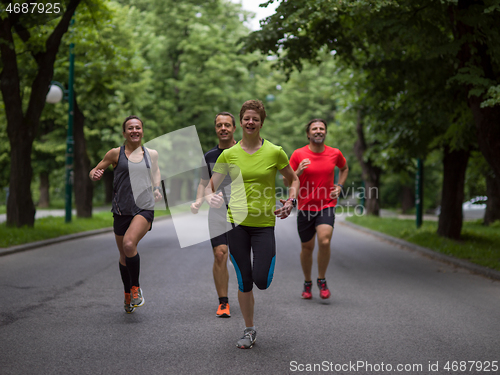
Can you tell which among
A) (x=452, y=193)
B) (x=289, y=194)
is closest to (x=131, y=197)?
(x=289, y=194)

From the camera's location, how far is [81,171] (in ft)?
62.5

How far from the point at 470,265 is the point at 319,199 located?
4.50 meters

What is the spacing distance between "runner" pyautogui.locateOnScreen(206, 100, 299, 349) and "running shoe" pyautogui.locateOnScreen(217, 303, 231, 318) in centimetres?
110

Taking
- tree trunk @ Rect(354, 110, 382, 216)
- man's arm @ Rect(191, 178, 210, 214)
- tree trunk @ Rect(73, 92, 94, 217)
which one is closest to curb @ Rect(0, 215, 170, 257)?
tree trunk @ Rect(73, 92, 94, 217)

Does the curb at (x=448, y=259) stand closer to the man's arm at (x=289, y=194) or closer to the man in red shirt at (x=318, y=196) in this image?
the man in red shirt at (x=318, y=196)

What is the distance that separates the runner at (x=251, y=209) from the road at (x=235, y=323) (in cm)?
56

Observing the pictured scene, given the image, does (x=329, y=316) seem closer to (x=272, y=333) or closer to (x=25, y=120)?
(x=272, y=333)

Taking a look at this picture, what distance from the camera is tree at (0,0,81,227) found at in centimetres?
1304

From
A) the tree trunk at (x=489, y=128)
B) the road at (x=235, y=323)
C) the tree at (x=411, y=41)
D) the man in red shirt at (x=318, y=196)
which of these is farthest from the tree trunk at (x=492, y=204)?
the man in red shirt at (x=318, y=196)

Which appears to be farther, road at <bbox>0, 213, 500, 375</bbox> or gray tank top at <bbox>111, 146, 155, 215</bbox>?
gray tank top at <bbox>111, 146, 155, 215</bbox>

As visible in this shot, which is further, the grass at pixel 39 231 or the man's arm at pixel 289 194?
the grass at pixel 39 231

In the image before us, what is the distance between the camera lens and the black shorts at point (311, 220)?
675cm

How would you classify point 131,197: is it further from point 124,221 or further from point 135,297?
point 135,297

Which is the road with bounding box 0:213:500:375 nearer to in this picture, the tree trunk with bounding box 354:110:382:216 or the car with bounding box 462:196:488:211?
the tree trunk with bounding box 354:110:382:216
